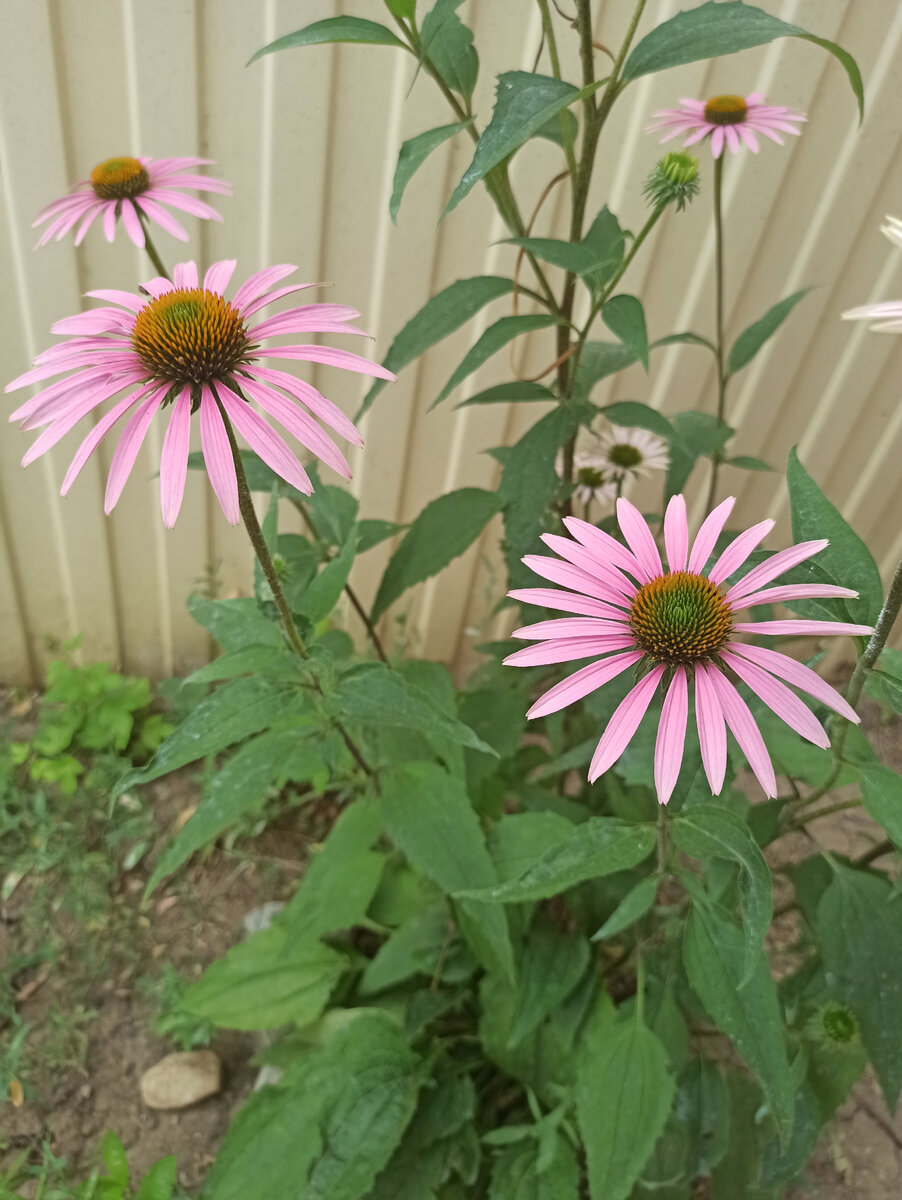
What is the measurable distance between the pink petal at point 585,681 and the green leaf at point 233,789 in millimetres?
282

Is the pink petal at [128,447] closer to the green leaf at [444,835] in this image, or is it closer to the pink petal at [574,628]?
the pink petal at [574,628]

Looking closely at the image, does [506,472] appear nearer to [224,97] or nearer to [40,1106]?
[224,97]

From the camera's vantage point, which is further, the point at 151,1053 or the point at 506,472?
the point at 151,1053

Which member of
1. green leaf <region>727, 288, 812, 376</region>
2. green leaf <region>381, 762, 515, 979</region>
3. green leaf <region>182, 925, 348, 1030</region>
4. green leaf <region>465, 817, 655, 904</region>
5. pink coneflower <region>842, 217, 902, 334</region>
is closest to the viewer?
pink coneflower <region>842, 217, 902, 334</region>

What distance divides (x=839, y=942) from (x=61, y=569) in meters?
1.15

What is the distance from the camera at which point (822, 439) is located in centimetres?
134

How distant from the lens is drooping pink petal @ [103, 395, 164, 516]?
1.49 feet

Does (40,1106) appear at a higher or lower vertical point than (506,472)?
lower

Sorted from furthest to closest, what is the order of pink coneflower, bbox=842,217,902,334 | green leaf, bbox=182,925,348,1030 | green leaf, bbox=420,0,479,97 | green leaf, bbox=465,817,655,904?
green leaf, bbox=182,925,348,1030, green leaf, bbox=420,0,479,97, green leaf, bbox=465,817,655,904, pink coneflower, bbox=842,217,902,334

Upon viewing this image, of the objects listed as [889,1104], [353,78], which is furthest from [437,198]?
[889,1104]

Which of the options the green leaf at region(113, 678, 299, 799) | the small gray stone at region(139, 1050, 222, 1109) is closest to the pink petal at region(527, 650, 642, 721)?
the green leaf at region(113, 678, 299, 799)

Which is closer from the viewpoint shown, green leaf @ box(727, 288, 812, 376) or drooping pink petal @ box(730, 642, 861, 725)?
drooping pink petal @ box(730, 642, 861, 725)

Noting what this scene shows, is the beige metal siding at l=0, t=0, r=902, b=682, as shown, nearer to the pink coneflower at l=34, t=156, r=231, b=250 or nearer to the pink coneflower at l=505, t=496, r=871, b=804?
the pink coneflower at l=34, t=156, r=231, b=250

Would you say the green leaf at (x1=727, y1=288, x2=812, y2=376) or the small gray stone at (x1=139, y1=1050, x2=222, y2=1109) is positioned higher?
the green leaf at (x1=727, y1=288, x2=812, y2=376)
